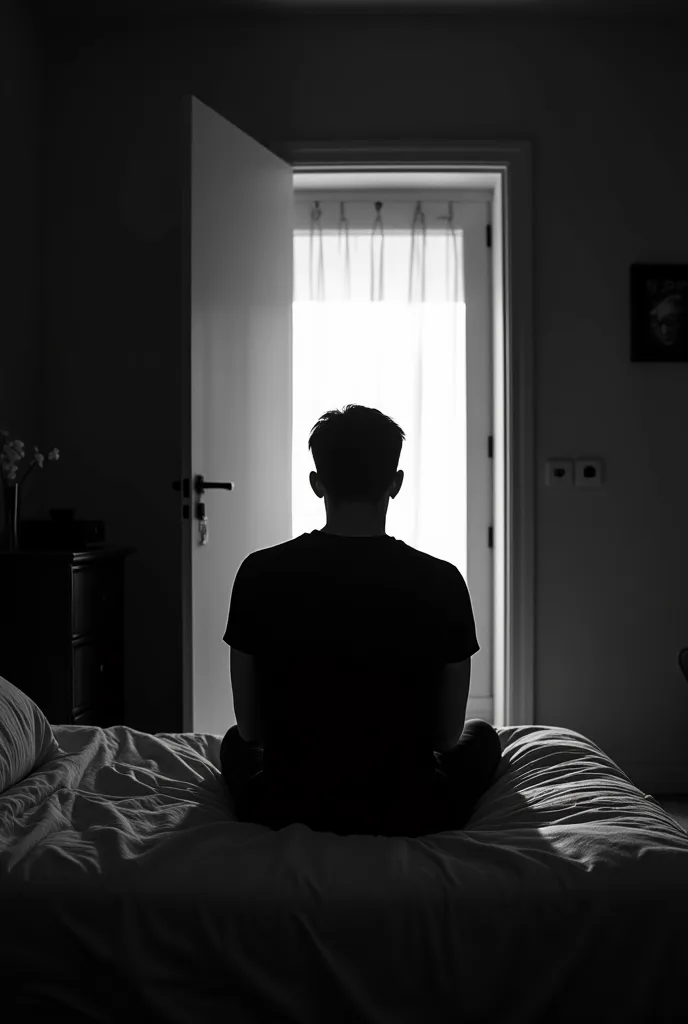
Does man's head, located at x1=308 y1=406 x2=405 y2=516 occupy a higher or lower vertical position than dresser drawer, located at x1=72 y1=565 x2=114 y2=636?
higher

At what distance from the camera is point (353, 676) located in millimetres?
1354

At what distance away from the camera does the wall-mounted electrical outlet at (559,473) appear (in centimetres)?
329

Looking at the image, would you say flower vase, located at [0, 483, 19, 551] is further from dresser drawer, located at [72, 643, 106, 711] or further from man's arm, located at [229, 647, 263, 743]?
man's arm, located at [229, 647, 263, 743]

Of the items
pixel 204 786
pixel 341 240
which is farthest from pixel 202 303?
pixel 204 786

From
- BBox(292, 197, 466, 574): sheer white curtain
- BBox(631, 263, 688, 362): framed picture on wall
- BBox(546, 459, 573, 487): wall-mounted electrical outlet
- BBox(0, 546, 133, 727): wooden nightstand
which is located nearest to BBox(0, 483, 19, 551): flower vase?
BBox(0, 546, 133, 727): wooden nightstand

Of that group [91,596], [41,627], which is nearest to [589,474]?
[91,596]

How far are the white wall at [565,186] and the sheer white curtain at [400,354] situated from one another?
55 cm

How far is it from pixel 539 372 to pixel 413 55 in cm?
125

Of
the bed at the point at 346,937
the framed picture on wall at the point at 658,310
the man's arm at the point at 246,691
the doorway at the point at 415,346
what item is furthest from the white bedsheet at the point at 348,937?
the doorway at the point at 415,346

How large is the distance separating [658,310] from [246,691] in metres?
2.50

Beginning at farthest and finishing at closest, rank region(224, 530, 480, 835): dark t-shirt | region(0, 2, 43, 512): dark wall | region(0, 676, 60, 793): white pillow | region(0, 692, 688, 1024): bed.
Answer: region(0, 2, 43, 512): dark wall → region(0, 676, 60, 793): white pillow → region(224, 530, 480, 835): dark t-shirt → region(0, 692, 688, 1024): bed

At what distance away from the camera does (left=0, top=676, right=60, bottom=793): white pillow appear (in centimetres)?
148

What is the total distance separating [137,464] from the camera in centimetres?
334

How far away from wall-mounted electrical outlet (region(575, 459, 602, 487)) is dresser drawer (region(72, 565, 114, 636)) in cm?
169
